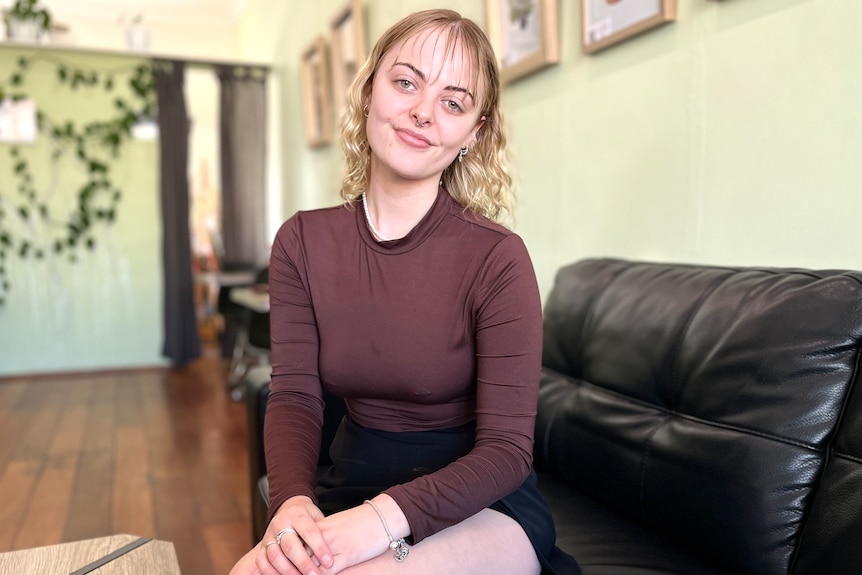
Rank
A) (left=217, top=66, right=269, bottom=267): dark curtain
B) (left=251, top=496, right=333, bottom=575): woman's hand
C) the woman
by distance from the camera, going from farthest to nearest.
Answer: (left=217, top=66, right=269, bottom=267): dark curtain, the woman, (left=251, top=496, right=333, bottom=575): woman's hand

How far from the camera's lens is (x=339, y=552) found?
1001mm

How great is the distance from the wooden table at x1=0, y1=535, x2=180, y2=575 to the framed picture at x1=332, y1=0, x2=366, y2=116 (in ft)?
9.62

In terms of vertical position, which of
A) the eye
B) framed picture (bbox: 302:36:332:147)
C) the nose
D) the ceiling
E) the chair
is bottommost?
the chair

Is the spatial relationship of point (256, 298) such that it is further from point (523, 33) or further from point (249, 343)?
point (523, 33)

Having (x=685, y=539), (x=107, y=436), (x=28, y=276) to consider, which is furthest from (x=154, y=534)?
(x=28, y=276)

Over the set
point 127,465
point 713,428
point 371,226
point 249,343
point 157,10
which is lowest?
point 127,465

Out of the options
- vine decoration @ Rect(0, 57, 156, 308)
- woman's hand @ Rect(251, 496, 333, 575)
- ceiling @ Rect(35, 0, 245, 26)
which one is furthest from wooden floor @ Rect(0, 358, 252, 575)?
ceiling @ Rect(35, 0, 245, 26)

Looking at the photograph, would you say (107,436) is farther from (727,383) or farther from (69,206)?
(727,383)

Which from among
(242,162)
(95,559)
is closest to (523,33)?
(95,559)

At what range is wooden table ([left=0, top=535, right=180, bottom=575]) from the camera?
1.16m

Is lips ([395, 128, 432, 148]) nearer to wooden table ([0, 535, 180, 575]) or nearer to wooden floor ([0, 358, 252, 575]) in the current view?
wooden table ([0, 535, 180, 575])

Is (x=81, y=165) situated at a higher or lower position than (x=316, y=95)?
lower

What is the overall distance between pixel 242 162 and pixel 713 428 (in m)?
4.76

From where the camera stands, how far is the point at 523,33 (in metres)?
2.32
